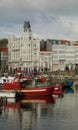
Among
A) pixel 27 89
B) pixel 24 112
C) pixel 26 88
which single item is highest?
pixel 26 88

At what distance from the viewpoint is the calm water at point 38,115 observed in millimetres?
35812

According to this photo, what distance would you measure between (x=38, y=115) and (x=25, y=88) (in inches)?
688

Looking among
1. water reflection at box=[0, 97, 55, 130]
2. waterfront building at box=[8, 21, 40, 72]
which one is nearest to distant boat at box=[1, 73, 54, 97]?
water reflection at box=[0, 97, 55, 130]

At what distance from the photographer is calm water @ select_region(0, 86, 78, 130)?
35.8 metres

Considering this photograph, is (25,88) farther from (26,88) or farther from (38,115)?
(38,115)

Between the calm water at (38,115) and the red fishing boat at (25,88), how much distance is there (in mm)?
4673

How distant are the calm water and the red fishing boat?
184 inches

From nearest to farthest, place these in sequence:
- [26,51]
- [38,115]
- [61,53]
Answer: [38,115] < [26,51] < [61,53]

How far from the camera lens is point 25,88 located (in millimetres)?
59438

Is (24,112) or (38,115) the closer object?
(38,115)

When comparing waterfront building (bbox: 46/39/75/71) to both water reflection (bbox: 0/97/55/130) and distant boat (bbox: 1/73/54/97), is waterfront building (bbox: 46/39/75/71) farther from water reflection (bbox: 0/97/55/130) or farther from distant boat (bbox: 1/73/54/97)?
water reflection (bbox: 0/97/55/130)

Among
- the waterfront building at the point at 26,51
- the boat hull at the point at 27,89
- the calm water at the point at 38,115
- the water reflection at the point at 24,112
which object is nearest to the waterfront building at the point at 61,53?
the waterfront building at the point at 26,51

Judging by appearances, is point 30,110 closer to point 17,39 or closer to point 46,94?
point 46,94

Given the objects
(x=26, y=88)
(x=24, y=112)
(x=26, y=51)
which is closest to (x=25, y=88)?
(x=26, y=88)
